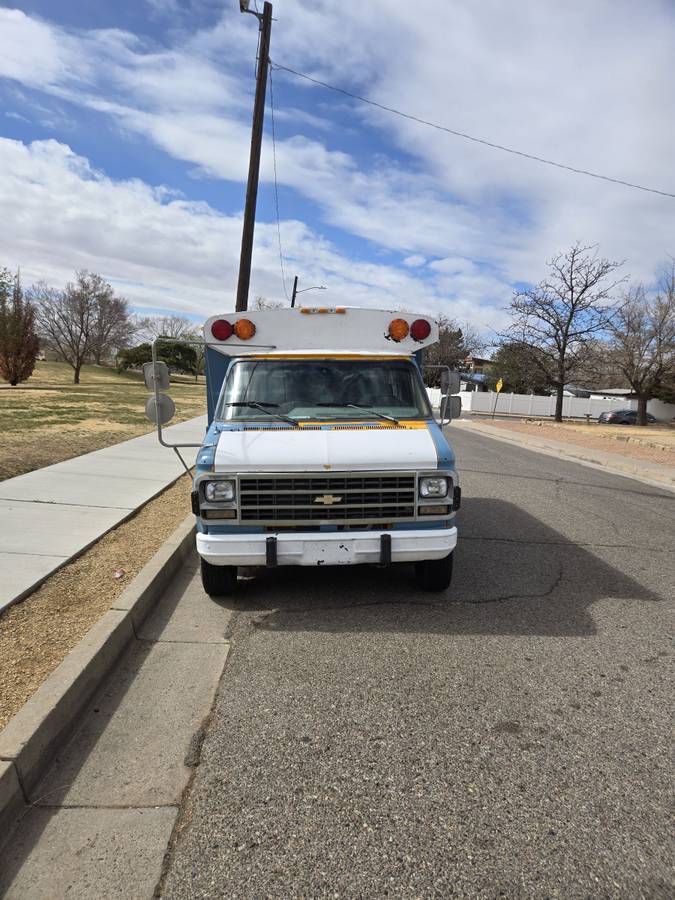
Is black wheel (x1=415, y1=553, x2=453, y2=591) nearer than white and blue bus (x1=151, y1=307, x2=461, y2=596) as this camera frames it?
No

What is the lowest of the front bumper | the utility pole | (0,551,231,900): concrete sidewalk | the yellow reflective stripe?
(0,551,231,900): concrete sidewalk

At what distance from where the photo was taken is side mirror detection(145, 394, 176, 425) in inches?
207

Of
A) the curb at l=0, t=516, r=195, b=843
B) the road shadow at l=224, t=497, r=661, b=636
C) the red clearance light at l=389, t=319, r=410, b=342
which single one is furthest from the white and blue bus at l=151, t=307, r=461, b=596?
the red clearance light at l=389, t=319, r=410, b=342

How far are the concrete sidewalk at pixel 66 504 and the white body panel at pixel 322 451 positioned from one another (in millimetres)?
1885

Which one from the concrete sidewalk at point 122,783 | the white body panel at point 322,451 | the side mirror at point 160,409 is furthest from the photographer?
the side mirror at point 160,409

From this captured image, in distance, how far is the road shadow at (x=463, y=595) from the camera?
4.26 metres

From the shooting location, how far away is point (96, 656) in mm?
3348

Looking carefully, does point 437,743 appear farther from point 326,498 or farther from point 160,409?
point 160,409

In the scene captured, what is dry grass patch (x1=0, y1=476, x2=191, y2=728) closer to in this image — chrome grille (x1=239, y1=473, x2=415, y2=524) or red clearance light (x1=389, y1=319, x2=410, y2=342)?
chrome grille (x1=239, y1=473, x2=415, y2=524)

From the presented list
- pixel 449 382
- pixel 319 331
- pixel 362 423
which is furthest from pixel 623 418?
pixel 362 423

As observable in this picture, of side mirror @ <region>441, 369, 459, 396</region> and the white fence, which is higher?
side mirror @ <region>441, 369, 459, 396</region>

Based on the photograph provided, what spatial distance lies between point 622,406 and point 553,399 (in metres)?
8.69

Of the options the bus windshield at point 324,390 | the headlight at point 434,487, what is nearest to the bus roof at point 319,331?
the bus windshield at point 324,390

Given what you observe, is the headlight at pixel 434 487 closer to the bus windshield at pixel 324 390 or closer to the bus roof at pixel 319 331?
the bus windshield at pixel 324 390
